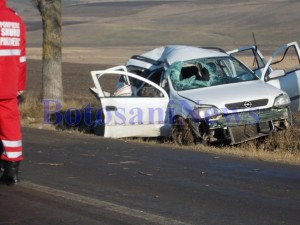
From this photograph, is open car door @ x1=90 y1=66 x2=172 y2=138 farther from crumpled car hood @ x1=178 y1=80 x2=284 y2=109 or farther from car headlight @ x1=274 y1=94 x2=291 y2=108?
car headlight @ x1=274 y1=94 x2=291 y2=108

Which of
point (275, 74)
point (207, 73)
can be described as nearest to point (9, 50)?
point (207, 73)

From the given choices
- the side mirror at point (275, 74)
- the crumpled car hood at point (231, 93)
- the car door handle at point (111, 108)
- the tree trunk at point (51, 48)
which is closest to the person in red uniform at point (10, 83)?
the crumpled car hood at point (231, 93)

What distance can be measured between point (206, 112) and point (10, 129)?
199 inches

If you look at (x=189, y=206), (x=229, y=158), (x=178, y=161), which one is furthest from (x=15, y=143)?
(x=229, y=158)

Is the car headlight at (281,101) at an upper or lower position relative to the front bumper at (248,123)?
upper

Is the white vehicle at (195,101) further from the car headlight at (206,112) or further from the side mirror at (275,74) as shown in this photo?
the side mirror at (275,74)

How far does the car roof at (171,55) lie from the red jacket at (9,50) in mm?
6887

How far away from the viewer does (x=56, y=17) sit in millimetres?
17297

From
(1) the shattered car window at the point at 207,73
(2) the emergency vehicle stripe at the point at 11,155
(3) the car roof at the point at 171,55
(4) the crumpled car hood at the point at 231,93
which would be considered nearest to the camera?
(2) the emergency vehicle stripe at the point at 11,155

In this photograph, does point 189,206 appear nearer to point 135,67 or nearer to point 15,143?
point 15,143

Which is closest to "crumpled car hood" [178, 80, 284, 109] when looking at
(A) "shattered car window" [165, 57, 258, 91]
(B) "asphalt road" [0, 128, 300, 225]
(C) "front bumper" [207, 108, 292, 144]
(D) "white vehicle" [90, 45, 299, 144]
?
(D) "white vehicle" [90, 45, 299, 144]

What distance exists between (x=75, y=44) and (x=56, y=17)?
4914 centimetres

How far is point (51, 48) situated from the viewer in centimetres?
1745

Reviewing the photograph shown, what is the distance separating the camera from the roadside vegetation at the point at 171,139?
10938 millimetres
